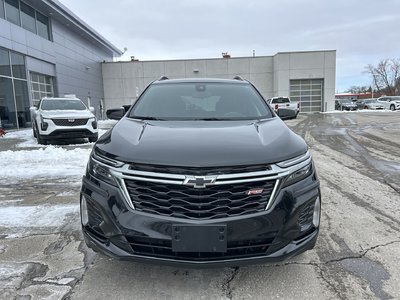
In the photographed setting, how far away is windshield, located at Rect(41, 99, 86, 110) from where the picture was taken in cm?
1259

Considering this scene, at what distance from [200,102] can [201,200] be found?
1889mm

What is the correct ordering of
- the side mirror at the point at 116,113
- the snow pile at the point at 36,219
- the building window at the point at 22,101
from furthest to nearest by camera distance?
the building window at the point at 22,101 → the side mirror at the point at 116,113 → the snow pile at the point at 36,219

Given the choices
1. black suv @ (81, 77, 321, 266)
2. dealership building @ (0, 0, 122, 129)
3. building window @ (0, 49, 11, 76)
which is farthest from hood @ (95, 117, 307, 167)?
dealership building @ (0, 0, 122, 129)

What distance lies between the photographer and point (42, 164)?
789 cm

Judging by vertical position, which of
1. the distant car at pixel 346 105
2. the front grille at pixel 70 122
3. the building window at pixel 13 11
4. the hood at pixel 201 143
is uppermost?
the building window at pixel 13 11

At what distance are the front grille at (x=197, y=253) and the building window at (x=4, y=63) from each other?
61.6 ft

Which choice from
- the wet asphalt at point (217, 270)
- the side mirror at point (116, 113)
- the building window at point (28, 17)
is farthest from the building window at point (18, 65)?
the side mirror at point (116, 113)

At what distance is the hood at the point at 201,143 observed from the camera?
248 centimetres

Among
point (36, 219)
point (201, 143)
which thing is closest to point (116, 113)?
point (36, 219)

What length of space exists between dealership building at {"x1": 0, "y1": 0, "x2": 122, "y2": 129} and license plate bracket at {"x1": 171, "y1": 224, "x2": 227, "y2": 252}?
18740mm

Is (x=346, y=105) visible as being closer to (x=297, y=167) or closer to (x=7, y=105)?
(x=7, y=105)

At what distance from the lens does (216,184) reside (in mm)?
2387

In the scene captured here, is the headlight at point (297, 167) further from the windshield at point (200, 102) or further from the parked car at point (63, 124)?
the parked car at point (63, 124)

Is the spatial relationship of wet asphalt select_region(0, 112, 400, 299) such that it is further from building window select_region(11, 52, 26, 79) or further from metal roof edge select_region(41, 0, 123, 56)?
metal roof edge select_region(41, 0, 123, 56)
